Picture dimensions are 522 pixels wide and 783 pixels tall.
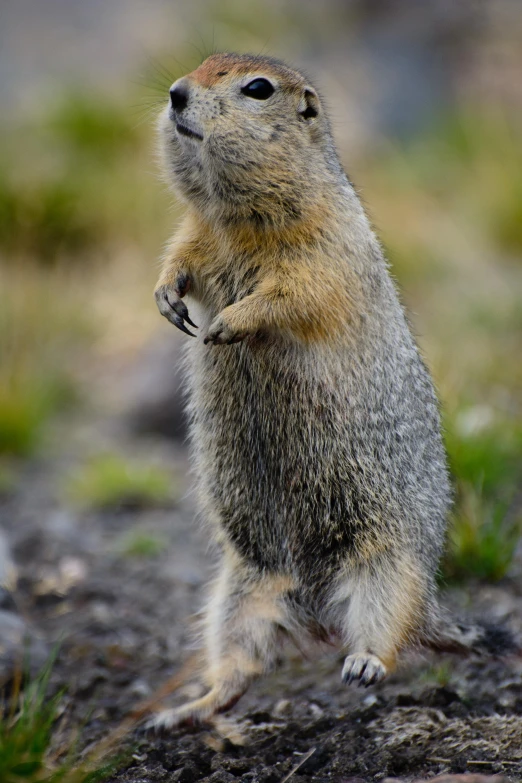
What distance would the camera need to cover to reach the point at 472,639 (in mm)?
4039

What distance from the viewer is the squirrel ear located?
3969 millimetres

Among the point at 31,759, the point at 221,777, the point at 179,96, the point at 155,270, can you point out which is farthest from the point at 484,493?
the point at 155,270

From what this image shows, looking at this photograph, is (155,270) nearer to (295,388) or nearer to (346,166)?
(346,166)

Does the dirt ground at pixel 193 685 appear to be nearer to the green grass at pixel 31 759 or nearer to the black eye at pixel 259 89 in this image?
the green grass at pixel 31 759

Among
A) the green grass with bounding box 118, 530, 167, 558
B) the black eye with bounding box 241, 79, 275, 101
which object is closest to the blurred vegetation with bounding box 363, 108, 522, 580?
the green grass with bounding box 118, 530, 167, 558

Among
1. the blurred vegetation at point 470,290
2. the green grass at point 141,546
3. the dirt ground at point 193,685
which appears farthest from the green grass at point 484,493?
the green grass at point 141,546

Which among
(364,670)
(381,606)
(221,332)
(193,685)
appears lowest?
(193,685)

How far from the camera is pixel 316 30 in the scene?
14.4 m

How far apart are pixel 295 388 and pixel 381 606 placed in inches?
35.6

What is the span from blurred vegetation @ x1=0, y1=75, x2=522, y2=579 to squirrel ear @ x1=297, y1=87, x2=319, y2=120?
74 cm

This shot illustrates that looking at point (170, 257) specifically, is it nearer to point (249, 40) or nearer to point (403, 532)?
point (403, 532)

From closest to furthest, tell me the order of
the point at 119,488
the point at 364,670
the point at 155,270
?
the point at 364,670 < the point at 119,488 < the point at 155,270

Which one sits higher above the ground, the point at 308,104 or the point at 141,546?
the point at 308,104

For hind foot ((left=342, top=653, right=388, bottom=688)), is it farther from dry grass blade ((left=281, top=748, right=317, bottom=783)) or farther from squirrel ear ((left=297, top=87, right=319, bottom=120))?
squirrel ear ((left=297, top=87, right=319, bottom=120))
